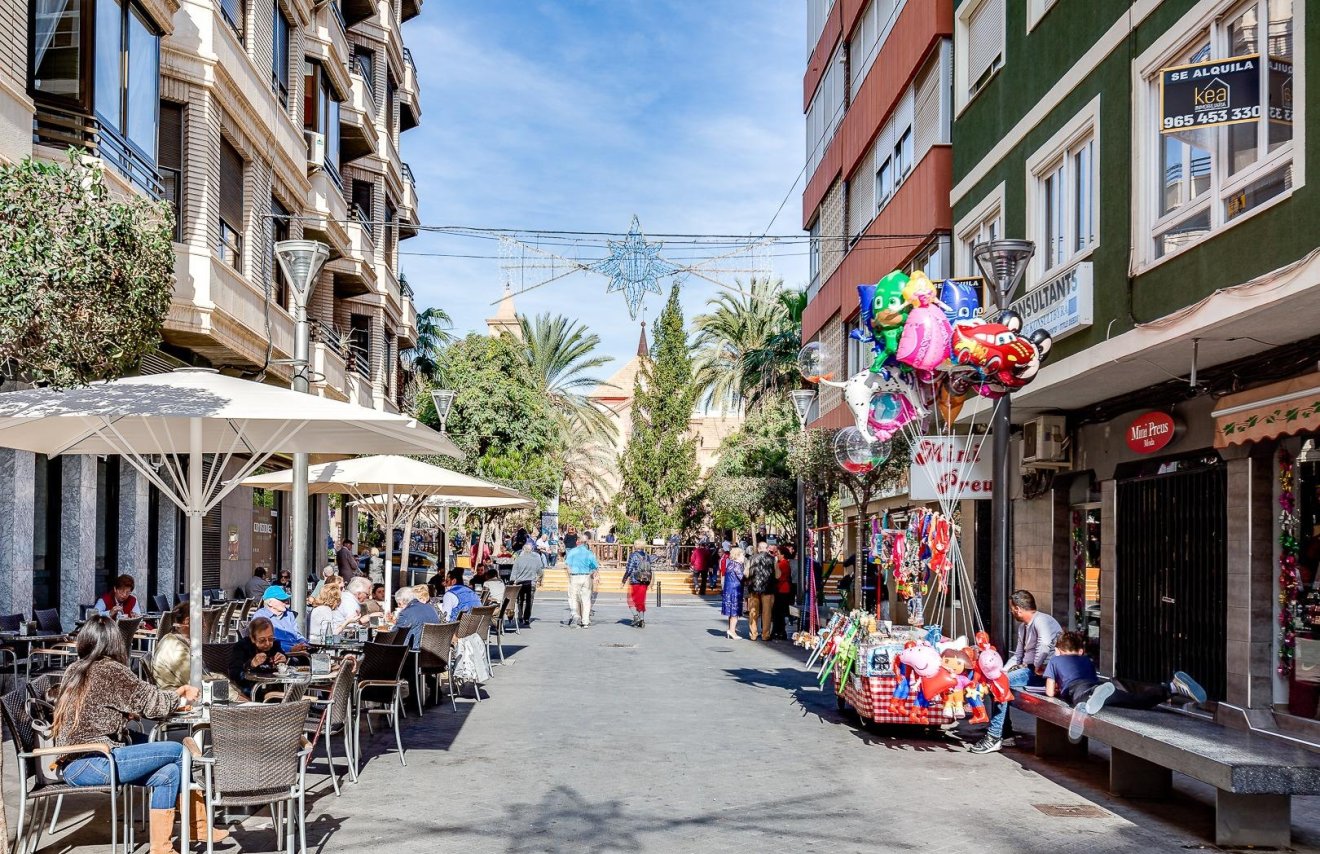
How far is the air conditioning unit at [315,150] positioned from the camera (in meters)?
28.4

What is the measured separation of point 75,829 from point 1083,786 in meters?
7.24

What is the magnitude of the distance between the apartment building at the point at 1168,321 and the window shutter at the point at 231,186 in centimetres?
1238

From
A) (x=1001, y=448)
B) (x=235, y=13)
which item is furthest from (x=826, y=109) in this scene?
(x=1001, y=448)

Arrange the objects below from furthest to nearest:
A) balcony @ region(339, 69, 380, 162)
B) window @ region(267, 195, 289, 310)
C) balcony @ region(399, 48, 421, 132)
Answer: balcony @ region(399, 48, 421, 132) < balcony @ region(339, 69, 380, 162) < window @ region(267, 195, 289, 310)

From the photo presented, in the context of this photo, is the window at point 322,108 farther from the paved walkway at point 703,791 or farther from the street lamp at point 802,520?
the paved walkway at point 703,791

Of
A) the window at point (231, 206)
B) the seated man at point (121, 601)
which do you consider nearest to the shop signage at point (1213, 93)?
the seated man at point (121, 601)

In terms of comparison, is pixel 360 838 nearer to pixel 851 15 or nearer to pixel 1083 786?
pixel 1083 786

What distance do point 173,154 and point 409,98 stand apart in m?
23.7

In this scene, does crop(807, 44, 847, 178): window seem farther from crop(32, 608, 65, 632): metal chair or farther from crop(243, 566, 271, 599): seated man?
crop(32, 608, 65, 632): metal chair

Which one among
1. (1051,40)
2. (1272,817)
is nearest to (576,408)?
(1051,40)

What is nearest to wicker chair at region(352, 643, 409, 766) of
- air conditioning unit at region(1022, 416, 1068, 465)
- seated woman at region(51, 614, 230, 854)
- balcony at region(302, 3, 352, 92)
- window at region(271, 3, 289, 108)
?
seated woman at region(51, 614, 230, 854)

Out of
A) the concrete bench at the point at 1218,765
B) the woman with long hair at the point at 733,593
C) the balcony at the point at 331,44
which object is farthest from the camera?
the balcony at the point at 331,44

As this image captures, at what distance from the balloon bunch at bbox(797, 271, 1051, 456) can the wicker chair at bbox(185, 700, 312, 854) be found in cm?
674

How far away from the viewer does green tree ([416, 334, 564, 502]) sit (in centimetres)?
4222
